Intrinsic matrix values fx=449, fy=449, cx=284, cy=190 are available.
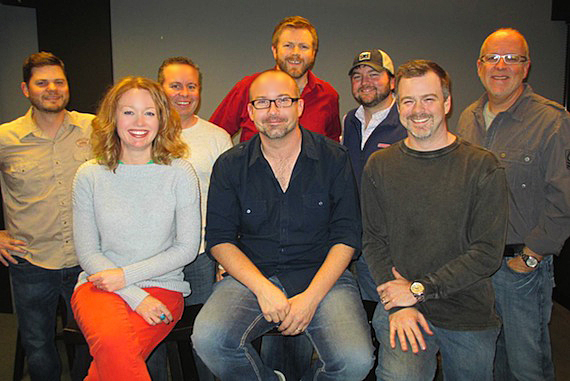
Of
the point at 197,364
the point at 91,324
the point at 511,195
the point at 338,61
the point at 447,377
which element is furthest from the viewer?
the point at 338,61

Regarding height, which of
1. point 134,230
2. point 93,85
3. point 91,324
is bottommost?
point 91,324

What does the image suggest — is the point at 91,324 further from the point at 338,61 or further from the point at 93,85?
the point at 338,61

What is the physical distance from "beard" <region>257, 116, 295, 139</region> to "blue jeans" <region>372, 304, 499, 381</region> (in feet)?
3.24

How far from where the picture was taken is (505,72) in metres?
2.14

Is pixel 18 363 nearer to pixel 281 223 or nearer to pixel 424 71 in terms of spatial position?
pixel 281 223

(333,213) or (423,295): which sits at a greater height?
(333,213)

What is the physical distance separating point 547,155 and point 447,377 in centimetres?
107

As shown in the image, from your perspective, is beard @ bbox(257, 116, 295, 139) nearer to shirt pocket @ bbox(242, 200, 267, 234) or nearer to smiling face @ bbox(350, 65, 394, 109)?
shirt pocket @ bbox(242, 200, 267, 234)

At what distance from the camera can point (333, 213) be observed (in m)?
2.11

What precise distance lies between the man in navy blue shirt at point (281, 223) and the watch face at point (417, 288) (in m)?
0.25

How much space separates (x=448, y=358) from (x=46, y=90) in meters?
2.36

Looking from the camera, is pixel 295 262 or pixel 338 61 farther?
pixel 338 61

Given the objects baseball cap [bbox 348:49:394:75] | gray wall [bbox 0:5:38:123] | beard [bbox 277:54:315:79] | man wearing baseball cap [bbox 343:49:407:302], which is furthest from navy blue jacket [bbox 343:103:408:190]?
gray wall [bbox 0:5:38:123]

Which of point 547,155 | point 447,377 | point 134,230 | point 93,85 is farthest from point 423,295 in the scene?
point 93,85
